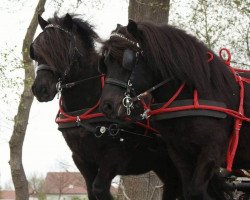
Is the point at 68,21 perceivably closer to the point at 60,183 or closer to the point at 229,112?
the point at 229,112

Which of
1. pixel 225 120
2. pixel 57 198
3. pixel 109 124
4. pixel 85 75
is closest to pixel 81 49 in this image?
pixel 85 75

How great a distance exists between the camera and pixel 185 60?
4.71 meters

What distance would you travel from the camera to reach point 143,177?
342 inches

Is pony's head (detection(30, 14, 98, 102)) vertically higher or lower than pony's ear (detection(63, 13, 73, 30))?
lower

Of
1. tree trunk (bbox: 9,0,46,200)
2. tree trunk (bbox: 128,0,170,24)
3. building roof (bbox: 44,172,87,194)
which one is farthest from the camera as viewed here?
building roof (bbox: 44,172,87,194)

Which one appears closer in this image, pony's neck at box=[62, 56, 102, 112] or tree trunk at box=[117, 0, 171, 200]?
pony's neck at box=[62, 56, 102, 112]

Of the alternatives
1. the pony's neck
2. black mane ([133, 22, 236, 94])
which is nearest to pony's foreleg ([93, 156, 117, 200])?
the pony's neck

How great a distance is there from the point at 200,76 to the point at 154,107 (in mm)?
480

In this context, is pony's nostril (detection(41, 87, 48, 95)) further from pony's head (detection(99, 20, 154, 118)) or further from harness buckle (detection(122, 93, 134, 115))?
harness buckle (detection(122, 93, 134, 115))

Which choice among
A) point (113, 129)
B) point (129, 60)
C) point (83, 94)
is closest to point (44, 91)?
point (83, 94)

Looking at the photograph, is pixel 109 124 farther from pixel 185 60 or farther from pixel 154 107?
pixel 185 60

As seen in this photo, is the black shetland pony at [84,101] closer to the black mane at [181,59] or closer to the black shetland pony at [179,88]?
the black shetland pony at [179,88]

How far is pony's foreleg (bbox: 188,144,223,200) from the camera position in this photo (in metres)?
4.43

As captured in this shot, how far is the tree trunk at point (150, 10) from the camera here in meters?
8.75
